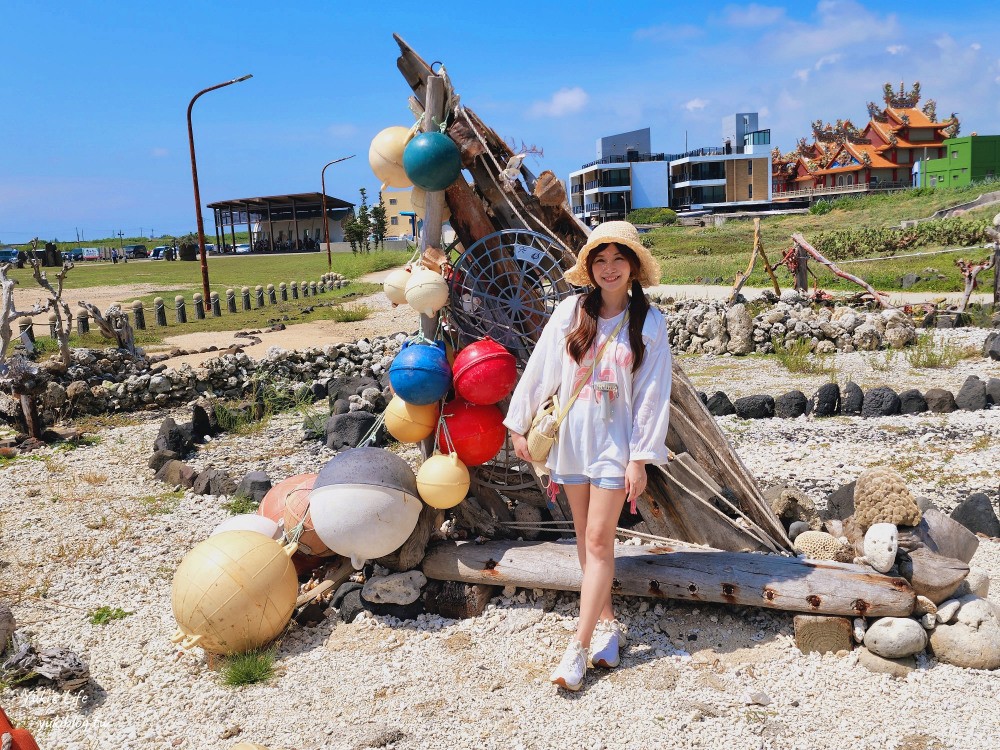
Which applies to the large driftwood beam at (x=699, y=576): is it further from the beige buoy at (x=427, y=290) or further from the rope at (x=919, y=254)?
the rope at (x=919, y=254)

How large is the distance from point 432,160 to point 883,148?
5992 cm

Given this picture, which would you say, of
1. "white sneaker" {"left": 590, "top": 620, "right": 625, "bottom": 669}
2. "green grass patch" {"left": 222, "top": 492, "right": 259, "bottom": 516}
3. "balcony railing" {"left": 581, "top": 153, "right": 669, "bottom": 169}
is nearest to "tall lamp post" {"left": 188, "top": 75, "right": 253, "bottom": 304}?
"green grass patch" {"left": 222, "top": 492, "right": 259, "bottom": 516}

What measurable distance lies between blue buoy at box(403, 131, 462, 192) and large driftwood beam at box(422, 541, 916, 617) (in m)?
1.86

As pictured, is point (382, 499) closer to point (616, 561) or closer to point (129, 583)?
point (616, 561)

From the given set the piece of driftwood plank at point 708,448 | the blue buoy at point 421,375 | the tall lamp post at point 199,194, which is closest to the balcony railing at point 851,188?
the tall lamp post at point 199,194

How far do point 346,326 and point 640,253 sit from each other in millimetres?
15959

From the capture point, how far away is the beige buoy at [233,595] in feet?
11.9

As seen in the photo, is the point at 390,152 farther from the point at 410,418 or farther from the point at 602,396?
the point at 602,396

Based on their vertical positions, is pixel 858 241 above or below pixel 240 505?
above

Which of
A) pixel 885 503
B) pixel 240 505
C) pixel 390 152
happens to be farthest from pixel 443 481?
pixel 240 505

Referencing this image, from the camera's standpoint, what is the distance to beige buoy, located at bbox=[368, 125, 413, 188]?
162 inches

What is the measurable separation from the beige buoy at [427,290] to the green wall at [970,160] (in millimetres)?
53117

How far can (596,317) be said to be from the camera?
339 cm

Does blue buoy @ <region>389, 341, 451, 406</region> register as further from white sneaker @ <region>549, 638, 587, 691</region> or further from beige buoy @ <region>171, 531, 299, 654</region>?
white sneaker @ <region>549, 638, 587, 691</region>
